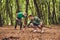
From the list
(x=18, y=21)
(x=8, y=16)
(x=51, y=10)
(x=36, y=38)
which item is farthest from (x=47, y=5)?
(x=36, y=38)

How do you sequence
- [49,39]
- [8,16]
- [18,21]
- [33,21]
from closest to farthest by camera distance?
[49,39] → [33,21] → [18,21] → [8,16]

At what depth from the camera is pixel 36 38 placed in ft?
45.9

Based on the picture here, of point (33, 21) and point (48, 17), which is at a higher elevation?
point (33, 21)

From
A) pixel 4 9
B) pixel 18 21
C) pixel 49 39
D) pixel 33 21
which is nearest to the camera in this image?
pixel 49 39

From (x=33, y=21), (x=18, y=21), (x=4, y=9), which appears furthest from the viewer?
(x=4, y=9)

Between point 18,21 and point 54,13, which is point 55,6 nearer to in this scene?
point 54,13

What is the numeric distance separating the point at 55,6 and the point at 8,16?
8.01 meters

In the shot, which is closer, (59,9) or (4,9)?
(4,9)

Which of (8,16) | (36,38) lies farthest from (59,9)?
(36,38)

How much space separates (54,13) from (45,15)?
2.30m

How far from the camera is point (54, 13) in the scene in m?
35.9

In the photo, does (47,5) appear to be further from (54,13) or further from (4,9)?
(4,9)

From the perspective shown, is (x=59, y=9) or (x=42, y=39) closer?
(x=42, y=39)

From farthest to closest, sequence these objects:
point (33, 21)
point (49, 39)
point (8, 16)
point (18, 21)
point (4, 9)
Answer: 1. point (8, 16)
2. point (4, 9)
3. point (18, 21)
4. point (33, 21)
5. point (49, 39)
